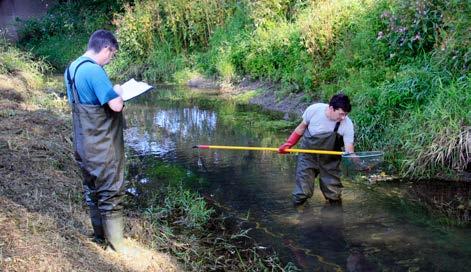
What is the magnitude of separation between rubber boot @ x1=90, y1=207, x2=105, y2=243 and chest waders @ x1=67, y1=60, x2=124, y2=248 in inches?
4.8

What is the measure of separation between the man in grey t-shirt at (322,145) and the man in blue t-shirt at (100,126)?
2.21 m

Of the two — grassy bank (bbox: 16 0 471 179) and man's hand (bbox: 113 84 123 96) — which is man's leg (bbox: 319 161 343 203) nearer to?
grassy bank (bbox: 16 0 471 179)

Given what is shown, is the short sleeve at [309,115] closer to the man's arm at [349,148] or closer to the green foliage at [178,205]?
the man's arm at [349,148]

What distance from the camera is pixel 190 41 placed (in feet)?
51.6

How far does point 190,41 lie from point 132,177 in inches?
382

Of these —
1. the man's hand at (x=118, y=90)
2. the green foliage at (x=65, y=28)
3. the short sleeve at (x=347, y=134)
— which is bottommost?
the short sleeve at (x=347, y=134)

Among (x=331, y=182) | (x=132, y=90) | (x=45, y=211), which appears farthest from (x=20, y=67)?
(x=132, y=90)

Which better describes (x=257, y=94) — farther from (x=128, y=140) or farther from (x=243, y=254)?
(x=243, y=254)

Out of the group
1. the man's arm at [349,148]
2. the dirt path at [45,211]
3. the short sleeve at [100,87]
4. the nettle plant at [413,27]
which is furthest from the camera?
the nettle plant at [413,27]

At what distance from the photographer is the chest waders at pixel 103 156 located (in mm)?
3498

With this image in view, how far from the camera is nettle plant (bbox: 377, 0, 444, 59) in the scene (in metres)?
7.41

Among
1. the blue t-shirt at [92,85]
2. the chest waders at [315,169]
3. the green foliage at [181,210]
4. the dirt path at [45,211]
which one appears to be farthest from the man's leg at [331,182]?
the blue t-shirt at [92,85]

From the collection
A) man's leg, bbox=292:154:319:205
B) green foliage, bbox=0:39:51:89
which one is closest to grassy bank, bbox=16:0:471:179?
man's leg, bbox=292:154:319:205

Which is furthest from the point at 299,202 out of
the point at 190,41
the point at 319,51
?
the point at 190,41
